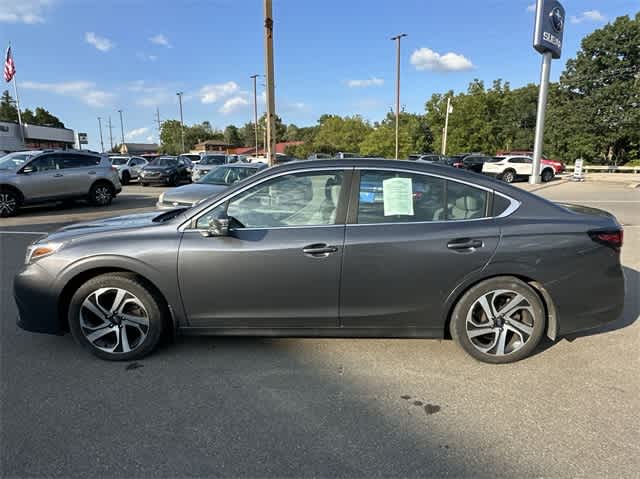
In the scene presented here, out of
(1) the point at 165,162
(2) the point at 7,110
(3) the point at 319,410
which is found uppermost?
(2) the point at 7,110

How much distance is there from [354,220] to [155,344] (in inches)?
72.2

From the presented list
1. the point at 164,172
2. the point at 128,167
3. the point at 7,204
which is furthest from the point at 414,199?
the point at 128,167

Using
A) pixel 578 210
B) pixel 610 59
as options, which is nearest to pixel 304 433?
pixel 578 210

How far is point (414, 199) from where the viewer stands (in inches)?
125

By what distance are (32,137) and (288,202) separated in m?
68.8

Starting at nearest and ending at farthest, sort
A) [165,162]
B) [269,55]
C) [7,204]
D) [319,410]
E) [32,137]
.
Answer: [319,410]
[269,55]
[7,204]
[165,162]
[32,137]

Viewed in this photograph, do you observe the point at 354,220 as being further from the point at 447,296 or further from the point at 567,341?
the point at 567,341

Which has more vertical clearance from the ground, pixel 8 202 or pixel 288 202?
pixel 288 202

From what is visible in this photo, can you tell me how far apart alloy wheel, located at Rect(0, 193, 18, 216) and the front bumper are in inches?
376

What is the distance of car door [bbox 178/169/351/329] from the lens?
3055 mm

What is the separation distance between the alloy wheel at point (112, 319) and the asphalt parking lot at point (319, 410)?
17cm

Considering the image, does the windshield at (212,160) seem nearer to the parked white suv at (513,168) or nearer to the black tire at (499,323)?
the parked white suv at (513,168)

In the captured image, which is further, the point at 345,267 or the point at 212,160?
the point at 212,160

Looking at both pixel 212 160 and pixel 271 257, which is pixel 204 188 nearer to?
pixel 271 257
